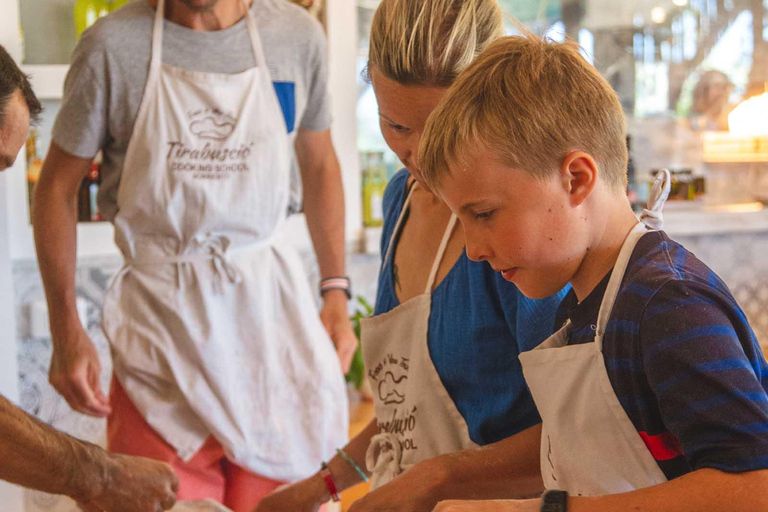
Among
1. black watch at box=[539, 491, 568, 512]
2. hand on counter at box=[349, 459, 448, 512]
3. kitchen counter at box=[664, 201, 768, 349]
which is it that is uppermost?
black watch at box=[539, 491, 568, 512]

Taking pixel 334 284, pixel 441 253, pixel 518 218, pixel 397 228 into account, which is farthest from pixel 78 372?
pixel 518 218

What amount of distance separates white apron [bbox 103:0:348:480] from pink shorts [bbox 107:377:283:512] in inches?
1.1

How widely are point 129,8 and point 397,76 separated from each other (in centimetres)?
82

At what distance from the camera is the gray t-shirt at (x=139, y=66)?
154 cm

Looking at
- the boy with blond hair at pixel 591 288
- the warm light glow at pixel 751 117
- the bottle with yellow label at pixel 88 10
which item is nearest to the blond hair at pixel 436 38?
the boy with blond hair at pixel 591 288

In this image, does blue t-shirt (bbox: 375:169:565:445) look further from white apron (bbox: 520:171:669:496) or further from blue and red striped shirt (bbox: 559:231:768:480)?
blue and red striped shirt (bbox: 559:231:768:480)

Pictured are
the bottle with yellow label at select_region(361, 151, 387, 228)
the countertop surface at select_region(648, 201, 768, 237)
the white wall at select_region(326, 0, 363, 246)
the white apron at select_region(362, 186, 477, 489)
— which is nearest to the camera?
the white apron at select_region(362, 186, 477, 489)

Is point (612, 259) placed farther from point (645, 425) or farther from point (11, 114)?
point (11, 114)

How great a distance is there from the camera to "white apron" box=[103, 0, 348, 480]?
1.61m

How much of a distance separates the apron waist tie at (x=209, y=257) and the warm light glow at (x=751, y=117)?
264 cm

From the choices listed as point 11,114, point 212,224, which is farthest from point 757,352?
point 212,224

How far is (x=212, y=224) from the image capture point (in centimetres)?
165

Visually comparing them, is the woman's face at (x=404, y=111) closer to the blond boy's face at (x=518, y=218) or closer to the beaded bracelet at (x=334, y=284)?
the blond boy's face at (x=518, y=218)

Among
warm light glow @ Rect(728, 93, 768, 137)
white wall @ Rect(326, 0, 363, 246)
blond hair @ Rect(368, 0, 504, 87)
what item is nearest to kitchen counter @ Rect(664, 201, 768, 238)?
warm light glow @ Rect(728, 93, 768, 137)
